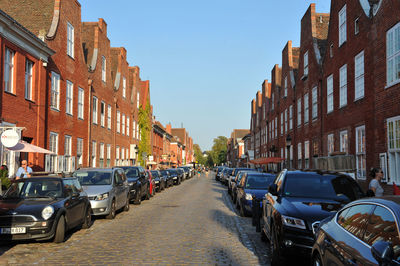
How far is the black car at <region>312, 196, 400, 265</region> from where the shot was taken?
10.8ft

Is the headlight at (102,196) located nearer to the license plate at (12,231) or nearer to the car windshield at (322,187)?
the license plate at (12,231)

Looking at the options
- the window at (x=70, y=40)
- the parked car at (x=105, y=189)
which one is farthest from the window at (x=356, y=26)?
the window at (x=70, y=40)

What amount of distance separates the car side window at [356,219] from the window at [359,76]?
46.3 feet

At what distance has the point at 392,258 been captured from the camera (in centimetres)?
314

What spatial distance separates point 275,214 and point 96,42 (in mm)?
27179

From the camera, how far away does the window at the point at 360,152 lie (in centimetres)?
1739

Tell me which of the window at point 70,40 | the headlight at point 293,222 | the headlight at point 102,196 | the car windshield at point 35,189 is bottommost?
the headlight at point 102,196

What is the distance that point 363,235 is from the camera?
3969mm

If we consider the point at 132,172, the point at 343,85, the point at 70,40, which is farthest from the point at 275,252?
the point at 70,40

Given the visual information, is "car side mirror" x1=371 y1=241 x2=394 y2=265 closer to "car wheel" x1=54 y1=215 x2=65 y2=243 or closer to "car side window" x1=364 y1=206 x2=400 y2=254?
"car side window" x1=364 y1=206 x2=400 y2=254

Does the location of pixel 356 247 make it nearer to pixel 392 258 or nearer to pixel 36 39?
pixel 392 258

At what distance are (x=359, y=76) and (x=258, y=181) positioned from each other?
7.12m

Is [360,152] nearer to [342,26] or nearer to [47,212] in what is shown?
[342,26]

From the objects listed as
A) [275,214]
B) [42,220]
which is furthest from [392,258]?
[42,220]
